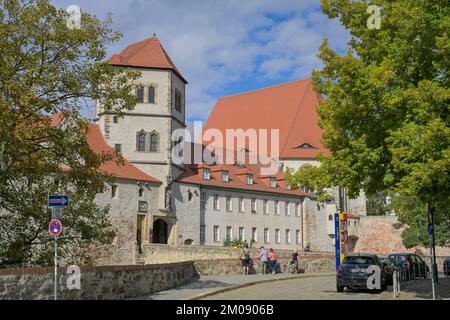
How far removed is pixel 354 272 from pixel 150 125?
3166 centimetres

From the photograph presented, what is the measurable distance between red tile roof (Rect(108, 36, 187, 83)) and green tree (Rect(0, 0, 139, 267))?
103 feet

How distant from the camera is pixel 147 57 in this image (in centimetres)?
5109

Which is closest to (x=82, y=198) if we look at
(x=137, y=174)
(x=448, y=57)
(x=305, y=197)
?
(x=448, y=57)

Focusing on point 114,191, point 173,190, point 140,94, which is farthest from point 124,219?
point 140,94

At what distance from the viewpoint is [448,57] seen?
55.3 ft

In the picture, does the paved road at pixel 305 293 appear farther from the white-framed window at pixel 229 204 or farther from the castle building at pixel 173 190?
the white-framed window at pixel 229 204

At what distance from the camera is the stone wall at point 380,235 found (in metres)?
68.2

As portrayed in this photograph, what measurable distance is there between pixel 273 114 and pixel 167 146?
25587 millimetres

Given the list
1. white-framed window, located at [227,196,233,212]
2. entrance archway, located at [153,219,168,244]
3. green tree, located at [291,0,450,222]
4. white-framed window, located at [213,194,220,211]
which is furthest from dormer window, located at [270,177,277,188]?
green tree, located at [291,0,450,222]

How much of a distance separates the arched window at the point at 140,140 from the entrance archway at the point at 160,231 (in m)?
6.17

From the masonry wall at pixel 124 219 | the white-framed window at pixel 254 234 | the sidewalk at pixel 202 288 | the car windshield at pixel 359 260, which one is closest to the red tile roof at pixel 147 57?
the masonry wall at pixel 124 219

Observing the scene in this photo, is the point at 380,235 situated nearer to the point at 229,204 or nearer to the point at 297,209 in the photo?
the point at 297,209

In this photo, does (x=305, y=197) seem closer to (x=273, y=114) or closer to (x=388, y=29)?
(x=273, y=114)

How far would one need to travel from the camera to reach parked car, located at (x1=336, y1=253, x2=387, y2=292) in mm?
20734
